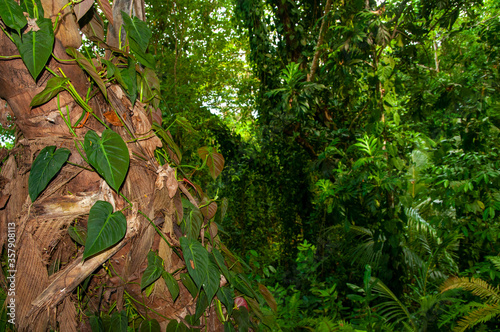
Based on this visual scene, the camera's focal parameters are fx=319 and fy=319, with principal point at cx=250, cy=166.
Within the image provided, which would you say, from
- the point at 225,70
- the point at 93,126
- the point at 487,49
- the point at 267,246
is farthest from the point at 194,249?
the point at 225,70

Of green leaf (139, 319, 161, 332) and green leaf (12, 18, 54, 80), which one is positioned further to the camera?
green leaf (139, 319, 161, 332)

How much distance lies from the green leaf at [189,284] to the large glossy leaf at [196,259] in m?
0.03

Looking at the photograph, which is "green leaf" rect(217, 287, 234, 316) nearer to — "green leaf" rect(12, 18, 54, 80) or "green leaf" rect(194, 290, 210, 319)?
"green leaf" rect(194, 290, 210, 319)

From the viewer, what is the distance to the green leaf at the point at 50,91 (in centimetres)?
A: 57

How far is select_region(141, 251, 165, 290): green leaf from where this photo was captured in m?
0.65

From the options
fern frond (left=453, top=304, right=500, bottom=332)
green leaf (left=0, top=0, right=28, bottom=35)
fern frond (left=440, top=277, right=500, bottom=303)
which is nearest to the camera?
green leaf (left=0, top=0, right=28, bottom=35)

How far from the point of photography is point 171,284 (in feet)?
2.25

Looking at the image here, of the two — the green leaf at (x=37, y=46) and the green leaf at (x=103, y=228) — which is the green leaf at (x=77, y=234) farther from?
the green leaf at (x=37, y=46)

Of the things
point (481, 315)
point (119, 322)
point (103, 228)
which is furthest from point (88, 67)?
point (481, 315)

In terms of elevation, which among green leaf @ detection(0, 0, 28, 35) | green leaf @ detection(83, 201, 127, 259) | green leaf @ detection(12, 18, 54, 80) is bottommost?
green leaf @ detection(83, 201, 127, 259)

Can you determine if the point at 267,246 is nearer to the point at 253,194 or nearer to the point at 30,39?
the point at 253,194

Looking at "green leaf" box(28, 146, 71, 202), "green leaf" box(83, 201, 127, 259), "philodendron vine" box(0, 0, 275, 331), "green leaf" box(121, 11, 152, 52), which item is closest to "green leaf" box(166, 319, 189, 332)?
"philodendron vine" box(0, 0, 275, 331)

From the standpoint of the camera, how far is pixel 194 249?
2.31 feet

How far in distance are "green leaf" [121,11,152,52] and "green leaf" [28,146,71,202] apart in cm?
30
